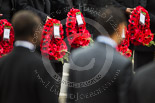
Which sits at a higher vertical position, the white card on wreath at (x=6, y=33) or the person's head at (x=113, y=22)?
the person's head at (x=113, y=22)

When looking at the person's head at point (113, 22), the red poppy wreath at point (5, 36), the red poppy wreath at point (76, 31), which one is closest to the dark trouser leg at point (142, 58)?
the red poppy wreath at point (76, 31)

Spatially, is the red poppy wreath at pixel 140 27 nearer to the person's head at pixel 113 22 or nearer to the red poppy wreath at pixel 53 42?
the red poppy wreath at pixel 53 42

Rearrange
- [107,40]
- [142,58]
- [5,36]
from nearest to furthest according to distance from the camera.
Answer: [107,40], [5,36], [142,58]

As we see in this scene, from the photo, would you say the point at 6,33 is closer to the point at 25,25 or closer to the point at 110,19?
the point at 25,25

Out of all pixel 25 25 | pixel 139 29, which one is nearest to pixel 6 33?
pixel 25 25

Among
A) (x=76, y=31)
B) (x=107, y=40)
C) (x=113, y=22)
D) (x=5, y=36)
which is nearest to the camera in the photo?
(x=107, y=40)

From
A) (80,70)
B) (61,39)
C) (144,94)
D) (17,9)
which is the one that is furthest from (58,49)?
(144,94)

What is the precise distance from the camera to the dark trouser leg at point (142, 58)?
455 cm

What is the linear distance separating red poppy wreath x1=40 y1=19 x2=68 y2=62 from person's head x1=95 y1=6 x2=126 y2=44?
1.24 metres

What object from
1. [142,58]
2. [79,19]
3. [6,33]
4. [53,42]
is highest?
[79,19]

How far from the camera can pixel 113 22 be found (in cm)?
269

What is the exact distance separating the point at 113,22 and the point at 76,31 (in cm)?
144

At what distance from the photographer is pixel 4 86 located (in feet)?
8.44

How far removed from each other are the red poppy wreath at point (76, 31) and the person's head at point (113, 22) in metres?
1.31
